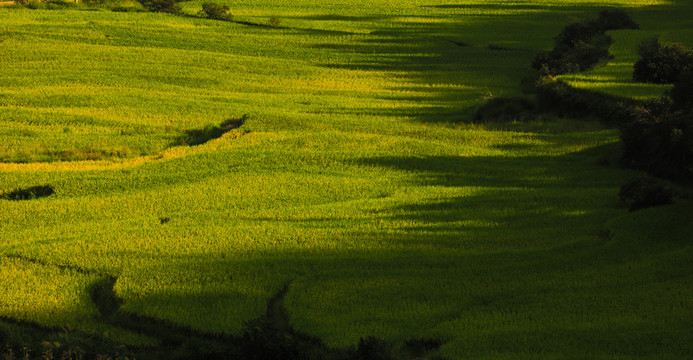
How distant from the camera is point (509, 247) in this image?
25344mm

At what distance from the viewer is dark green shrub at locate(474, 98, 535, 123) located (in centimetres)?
4825

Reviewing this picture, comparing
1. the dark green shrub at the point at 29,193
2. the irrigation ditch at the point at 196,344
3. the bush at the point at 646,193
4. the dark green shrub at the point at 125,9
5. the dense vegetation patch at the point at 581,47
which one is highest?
the dense vegetation patch at the point at 581,47

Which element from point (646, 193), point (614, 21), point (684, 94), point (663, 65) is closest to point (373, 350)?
point (646, 193)

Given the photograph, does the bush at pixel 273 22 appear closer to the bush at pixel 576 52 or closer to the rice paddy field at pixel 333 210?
the rice paddy field at pixel 333 210

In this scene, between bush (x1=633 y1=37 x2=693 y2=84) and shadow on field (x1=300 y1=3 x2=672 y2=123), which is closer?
bush (x1=633 y1=37 x2=693 y2=84)

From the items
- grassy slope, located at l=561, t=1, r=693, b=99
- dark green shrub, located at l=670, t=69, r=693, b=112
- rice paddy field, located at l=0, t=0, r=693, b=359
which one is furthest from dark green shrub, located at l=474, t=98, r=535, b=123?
dark green shrub, located at l=670, t=69, r=693, b=112

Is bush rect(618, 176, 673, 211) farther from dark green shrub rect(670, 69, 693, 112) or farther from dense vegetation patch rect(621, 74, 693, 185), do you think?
dark green shrub rect(670, 69, 693, 112)

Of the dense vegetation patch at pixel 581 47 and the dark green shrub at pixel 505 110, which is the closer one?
the dark green shrub at pixel 505 110

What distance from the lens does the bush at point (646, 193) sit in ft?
89.6

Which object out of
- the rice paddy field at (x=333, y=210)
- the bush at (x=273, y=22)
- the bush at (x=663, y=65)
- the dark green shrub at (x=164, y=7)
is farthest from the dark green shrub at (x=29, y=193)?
the dark green shrub at (x=164, y=7)

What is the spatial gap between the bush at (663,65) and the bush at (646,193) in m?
19.5

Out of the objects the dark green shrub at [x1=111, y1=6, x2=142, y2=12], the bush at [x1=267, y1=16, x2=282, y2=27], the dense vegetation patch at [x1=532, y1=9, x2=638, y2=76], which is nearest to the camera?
the dense vegetation patch at [x1=532, y1=9, x2=638, y2=76]

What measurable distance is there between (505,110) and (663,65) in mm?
8511

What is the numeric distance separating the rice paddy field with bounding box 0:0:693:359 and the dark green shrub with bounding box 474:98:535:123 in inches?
46.2
